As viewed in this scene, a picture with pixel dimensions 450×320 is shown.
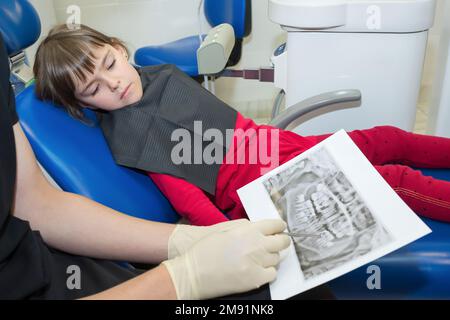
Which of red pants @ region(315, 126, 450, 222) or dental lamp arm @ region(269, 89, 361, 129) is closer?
red pants @ region(315, 126, 450, 222)

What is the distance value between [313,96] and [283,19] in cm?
26

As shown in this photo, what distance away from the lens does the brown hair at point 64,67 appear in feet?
3.53

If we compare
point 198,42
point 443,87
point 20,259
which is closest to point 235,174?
point 20,259

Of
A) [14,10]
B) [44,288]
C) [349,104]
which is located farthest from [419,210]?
[14,10]

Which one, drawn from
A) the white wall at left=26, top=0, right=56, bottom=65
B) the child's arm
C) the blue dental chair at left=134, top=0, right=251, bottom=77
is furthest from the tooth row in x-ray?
the white wall at left=26, top=0, right=56, bottom=65

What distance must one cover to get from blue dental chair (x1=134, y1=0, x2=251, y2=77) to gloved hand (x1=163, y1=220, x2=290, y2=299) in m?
1.38

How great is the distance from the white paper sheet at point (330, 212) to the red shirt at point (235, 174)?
0.12 meters

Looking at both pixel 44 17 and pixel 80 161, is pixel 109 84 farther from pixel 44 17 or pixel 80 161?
pixel 44 17

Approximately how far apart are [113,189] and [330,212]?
0.48m

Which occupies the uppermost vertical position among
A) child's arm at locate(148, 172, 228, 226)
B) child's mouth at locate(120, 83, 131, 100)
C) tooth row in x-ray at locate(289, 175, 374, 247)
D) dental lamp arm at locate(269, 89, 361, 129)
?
child's mouth at locate(120, 83, 131, 100)

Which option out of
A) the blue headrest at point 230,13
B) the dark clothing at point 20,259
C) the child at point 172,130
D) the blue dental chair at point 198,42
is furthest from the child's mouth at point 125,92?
the blue headrest at point 230,13

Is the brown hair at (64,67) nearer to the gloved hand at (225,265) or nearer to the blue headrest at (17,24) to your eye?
the blue headrest at (17,24)

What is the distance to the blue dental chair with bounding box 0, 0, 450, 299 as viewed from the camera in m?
1.00

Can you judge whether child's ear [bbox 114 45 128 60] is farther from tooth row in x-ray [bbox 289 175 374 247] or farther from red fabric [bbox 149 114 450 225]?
tooth row in x-ray [bbox 289 175 374 247]
